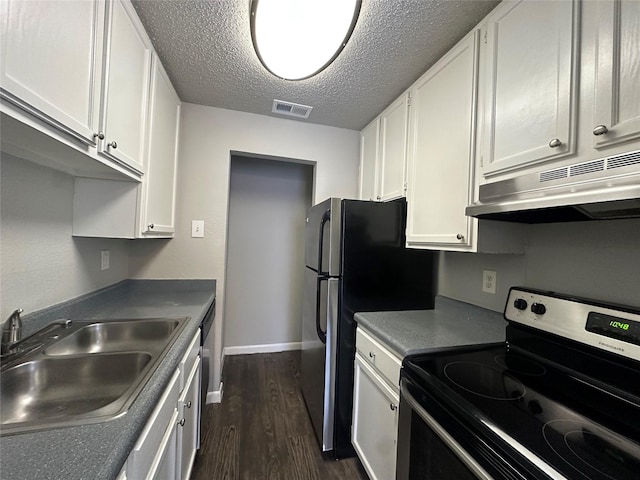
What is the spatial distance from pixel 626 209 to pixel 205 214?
7.37 feet

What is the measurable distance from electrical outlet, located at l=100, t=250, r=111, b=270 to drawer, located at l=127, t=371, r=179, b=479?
105 centimetres

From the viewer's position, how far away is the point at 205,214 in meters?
2.08

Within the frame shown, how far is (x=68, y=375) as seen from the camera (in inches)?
36.2

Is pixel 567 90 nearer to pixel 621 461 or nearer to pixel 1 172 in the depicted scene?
pixel 621 461

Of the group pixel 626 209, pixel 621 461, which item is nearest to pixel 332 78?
pixel 626 209

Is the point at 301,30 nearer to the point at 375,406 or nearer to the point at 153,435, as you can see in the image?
the point at 153,435

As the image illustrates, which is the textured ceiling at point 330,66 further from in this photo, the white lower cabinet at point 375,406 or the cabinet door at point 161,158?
the white lower cabinet at point 375,406

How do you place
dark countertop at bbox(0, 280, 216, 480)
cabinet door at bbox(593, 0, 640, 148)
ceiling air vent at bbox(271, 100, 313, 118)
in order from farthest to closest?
1. ceiling air vent at bbox(271, 100, 313, 118)
2. cabinet door at bbox(593, 0, 640, 148)
3. dark countertop at bbox(0, 280, 216, 480)

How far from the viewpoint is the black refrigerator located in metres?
1.58

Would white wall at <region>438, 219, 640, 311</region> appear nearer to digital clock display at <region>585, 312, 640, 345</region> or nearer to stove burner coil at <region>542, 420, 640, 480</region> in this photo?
digital clock display at <region>585, 312, 640, 345</region>

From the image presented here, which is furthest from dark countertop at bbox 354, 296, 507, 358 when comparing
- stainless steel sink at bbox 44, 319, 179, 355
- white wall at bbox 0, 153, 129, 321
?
white wall at bbox 0, 153, 129, 321

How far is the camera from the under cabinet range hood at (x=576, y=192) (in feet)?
2.09

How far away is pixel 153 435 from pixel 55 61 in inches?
42.6

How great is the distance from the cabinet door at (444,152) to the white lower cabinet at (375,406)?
25.0 inches
